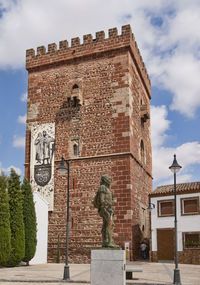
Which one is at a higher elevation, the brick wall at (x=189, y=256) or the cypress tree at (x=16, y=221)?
the cypress tree at (x=16, y=221)

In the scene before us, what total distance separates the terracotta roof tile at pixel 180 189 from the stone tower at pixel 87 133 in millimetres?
1030

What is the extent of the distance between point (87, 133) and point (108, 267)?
12813mm

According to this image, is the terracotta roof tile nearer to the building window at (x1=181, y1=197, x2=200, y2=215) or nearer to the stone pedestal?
the building window at (x1=181, y1=197, x2=200, y2=215)

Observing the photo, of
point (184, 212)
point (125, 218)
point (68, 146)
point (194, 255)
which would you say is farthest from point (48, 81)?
point (194, 255)

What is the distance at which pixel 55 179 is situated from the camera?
2180 cm

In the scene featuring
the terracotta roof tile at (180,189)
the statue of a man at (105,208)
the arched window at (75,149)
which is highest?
the arched window at (75,149)

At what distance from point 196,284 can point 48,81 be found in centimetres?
1588

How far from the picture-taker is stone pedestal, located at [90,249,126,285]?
923cm

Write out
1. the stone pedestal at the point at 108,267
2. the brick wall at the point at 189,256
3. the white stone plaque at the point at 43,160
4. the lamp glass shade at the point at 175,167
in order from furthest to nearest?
1. the white stone plaque at the point at 43,160
2. the brick wall at the point at 189,256
3. the lamp glass shade at the point at 175,167
4. the stone pedestal at the point at 108,267

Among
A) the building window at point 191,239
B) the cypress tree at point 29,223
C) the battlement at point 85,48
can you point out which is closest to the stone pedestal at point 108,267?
the cypress tree at point 29,223

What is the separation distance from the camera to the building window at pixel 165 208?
70.4 feet

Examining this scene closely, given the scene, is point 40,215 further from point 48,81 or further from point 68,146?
point 48,81

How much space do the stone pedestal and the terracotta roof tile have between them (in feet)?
40.7

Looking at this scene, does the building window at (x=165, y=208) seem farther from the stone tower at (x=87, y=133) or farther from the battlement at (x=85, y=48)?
the battlement at (x=85, y=48)
